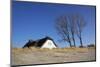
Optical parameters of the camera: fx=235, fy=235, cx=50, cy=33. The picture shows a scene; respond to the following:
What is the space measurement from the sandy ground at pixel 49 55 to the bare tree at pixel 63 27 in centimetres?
13

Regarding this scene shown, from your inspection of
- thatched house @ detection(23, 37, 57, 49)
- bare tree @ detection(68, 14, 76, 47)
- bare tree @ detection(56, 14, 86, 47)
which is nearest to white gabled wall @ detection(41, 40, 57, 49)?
thatched house @ detection(23, 37, 57, 49)

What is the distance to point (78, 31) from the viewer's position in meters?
2.72

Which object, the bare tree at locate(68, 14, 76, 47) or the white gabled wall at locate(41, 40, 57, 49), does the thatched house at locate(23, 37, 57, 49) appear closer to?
the white gabled wall at locate(41, 40, 57, 49)

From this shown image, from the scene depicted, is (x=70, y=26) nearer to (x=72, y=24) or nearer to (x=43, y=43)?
(x=72, y=24)

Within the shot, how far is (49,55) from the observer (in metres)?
2.60

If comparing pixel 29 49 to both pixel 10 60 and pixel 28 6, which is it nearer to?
pixel 10 60

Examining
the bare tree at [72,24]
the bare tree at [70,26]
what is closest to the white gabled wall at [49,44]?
the bare tree at [70,26]

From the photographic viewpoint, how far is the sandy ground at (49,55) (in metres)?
2.47

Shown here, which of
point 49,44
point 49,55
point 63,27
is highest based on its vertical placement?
point 63,27

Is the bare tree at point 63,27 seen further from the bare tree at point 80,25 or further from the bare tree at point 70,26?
the bare tree at point 80,25

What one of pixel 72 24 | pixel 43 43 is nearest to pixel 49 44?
pixel 43 43

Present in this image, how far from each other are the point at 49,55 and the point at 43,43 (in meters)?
0.15

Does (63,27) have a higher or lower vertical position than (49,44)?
higher

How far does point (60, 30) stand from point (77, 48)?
30 cm
